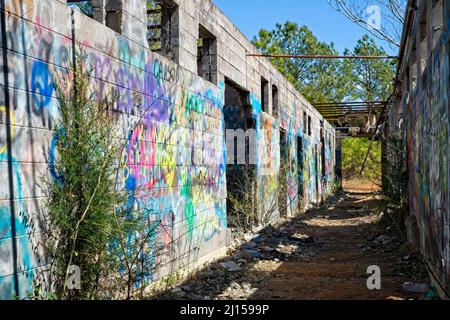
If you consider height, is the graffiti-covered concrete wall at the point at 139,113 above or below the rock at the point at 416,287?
above

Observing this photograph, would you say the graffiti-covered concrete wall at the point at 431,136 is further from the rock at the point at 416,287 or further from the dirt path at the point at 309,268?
the dirt path at the point at 309,268

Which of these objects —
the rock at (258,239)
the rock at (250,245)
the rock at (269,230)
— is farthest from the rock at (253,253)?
the rock at (269,230)

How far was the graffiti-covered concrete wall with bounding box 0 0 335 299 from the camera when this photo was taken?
3.70 meters

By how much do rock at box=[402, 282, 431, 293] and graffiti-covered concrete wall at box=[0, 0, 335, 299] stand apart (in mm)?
2741

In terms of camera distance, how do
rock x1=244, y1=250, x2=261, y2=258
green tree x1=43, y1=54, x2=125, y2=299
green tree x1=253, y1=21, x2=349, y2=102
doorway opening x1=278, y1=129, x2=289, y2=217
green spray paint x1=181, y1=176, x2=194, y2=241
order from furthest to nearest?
1. green tree x1=253, y1=21, x2=349, y2=102
2. doorway opening x1=278, y1=129, x2=289, y2=217
3. rock x1=244, y1=250, x2=261, y2=258
4. green spray paint x1=181, y1=176, x2=194, y2=241
5. green tree x1=43, y1=54, x2=125, y2=299

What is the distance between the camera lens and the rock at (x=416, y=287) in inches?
214

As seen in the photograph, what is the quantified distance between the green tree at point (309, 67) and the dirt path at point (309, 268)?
16.2 metres

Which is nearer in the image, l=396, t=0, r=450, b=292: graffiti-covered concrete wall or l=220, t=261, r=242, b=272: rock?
l=396, t=0, r=450, b=292: graffiti-covered concrete wall

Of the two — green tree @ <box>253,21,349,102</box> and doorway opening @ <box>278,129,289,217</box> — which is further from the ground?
green tree @ <box>253,21,349,102</box>

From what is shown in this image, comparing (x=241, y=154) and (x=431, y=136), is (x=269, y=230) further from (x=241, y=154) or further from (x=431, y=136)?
(x=431, y=136)

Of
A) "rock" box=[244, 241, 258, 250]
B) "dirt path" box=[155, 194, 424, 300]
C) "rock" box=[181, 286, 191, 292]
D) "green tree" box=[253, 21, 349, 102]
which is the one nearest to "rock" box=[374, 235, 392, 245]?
"dirt path" box=[155, 194, 424, 300]

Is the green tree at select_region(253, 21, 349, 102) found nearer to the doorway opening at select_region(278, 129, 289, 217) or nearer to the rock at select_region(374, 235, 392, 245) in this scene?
the doorway opening at select_region(278, 129, 289, 217)
